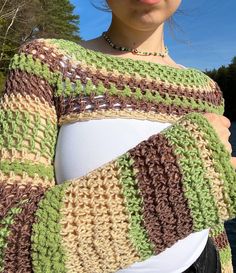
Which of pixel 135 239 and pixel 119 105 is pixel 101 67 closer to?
pixel 119 105

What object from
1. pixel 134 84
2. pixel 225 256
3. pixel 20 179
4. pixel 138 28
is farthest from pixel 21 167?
pixel 225 256

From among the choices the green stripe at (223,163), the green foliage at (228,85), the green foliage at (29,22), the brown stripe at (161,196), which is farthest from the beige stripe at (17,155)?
the green foliage at (228,85)

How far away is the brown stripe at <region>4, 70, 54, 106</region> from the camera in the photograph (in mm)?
1103

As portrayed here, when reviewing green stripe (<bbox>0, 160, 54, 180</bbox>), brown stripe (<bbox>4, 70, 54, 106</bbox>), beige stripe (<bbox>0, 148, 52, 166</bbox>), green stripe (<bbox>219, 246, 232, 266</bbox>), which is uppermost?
brown stripe (<bbox>4, 70, 54, 106</bbox>)

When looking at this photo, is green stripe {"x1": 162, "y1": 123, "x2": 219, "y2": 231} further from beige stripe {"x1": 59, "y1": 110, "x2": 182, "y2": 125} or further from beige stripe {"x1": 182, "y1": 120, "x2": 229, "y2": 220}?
beige stripe {"x1": 59, "y1": 110, "x2": 182, "y2": 125}

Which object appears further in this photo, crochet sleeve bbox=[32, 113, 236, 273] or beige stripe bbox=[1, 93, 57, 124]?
beige stripe bbox=[1, 93, 57, 124]

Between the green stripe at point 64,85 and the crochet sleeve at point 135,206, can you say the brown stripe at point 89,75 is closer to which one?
the green stripe at point 64,85

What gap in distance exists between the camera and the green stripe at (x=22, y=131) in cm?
106

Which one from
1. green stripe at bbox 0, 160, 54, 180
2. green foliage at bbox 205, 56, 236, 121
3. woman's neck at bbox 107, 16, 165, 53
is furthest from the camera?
green foliage at bbox 205, 56, 236, 121

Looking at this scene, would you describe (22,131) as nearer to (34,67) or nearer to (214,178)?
(34,67)

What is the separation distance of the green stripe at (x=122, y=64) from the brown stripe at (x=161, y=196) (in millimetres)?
318

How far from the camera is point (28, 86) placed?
3.62ft

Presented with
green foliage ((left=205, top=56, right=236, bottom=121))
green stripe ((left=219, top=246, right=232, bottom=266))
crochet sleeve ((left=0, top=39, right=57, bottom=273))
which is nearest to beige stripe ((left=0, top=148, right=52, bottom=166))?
crochet sleeve ((left=0, top=39, right=57, bottom=273))

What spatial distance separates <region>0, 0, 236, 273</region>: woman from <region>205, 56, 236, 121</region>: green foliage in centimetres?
4639
